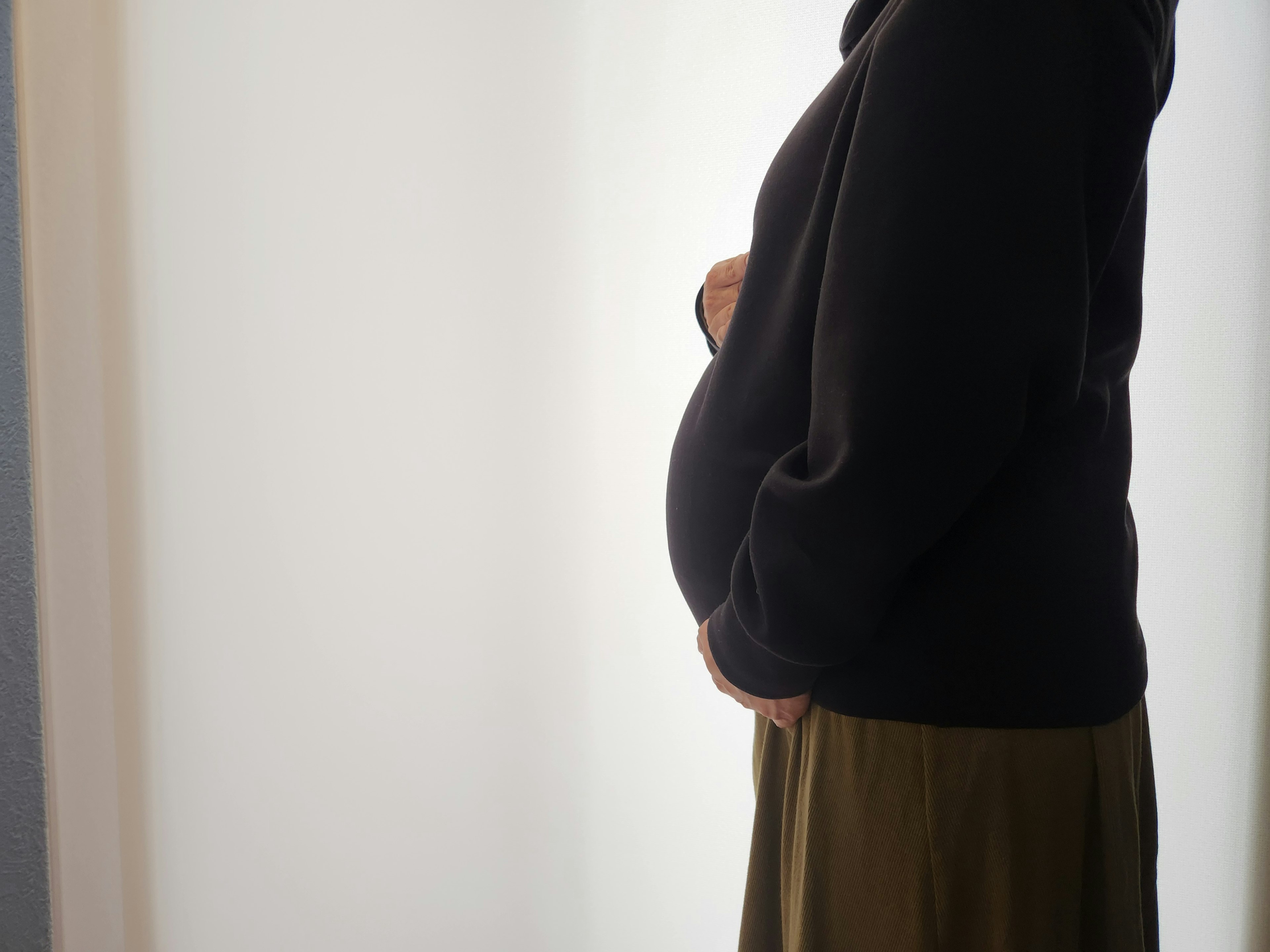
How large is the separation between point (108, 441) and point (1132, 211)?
112 cm

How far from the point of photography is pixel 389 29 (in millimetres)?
1104

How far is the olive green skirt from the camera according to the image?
486 millimetres

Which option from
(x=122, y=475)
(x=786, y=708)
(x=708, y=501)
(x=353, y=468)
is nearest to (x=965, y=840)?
(x=786, y=708)

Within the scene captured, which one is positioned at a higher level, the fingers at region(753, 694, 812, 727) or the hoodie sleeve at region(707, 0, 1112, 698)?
the hoodie sleeve at region(707, 0, 1112, 698)

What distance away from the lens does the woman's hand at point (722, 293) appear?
2.35 feet

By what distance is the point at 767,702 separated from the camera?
22.2 inches

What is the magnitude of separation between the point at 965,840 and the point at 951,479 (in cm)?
22

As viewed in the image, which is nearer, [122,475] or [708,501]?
[708,501]

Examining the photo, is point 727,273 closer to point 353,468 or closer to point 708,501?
point 708,501

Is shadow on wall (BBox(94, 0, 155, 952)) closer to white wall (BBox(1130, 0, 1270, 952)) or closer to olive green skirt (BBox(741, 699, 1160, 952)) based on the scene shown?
olive green skirt (BBox(741, 699, 1160, 952))

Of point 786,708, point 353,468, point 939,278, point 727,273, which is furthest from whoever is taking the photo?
point 353,468


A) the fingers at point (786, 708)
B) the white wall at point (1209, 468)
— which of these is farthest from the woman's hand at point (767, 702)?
the white wall at point (1209, 468)

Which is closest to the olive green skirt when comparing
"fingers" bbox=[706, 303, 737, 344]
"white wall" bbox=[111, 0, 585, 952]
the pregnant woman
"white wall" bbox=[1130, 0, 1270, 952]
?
the pregnant woman

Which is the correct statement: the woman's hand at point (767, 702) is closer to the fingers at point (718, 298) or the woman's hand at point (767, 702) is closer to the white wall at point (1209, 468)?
the fingers at point (718, 298)
